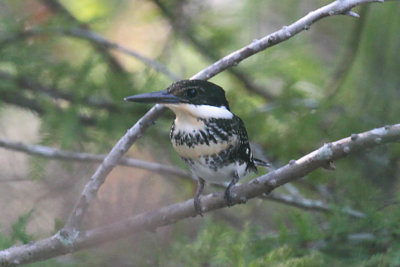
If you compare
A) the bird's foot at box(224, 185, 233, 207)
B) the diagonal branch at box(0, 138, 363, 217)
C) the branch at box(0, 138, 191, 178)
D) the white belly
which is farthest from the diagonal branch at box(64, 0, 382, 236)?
the branch at box(0, 138, 191, 178)

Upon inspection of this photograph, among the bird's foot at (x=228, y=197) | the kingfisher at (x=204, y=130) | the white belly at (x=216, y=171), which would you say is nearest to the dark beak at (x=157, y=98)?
the kingfisher at (x=204, y=130)

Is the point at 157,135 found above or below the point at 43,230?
above

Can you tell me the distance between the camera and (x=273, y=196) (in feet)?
10.4

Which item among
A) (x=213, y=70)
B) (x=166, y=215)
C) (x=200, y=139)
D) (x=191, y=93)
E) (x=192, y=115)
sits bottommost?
(x=166, y=215)

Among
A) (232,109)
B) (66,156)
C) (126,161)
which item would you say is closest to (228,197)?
(126,161)

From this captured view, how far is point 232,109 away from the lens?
396cm

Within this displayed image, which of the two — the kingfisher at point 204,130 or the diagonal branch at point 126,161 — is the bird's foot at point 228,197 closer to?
the kingfisher at point 204,130

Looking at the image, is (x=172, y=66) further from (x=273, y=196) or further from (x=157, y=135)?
(x=273, y=196)

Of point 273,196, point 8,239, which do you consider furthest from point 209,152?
point 8,239

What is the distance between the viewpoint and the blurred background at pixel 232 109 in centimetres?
294

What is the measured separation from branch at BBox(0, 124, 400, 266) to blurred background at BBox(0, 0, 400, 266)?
22 centimetres

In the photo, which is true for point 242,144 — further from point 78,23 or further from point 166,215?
point 78,23

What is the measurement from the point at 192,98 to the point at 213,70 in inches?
8.5

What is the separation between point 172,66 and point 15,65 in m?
1.57
